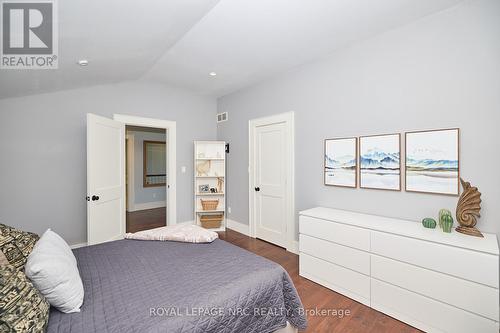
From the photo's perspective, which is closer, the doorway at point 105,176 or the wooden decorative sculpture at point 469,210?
the wooden decorative sculpture at point 469,210

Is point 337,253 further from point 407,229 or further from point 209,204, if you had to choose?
point 209,204

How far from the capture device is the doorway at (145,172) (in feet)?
20.8

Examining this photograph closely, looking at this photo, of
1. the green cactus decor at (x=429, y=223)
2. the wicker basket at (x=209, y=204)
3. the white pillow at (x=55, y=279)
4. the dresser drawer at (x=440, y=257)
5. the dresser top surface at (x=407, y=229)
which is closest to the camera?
the white pillow at (x=55, y=279)

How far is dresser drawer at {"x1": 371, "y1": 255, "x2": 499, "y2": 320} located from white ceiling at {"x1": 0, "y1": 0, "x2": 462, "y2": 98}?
2290 mm

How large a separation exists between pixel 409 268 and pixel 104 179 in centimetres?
375

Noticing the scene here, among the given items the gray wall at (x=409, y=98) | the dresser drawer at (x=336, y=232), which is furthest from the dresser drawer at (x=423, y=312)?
the gray wall at (x=409, y=98)

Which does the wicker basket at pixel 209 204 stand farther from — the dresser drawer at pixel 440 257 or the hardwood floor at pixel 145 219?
the dresser drawer at pixel 440 257

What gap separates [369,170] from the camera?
2.60m

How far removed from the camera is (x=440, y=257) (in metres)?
1.77

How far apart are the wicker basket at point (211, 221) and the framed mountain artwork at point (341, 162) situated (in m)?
2.35

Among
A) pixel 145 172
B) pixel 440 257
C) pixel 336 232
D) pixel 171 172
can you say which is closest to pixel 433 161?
pixel 440 257

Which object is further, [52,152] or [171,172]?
[171,172]

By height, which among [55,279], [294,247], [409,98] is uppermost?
[409,98]

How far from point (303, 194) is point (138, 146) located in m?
5.17
